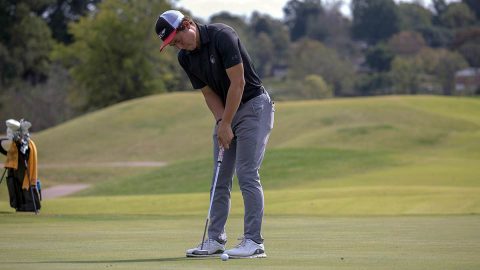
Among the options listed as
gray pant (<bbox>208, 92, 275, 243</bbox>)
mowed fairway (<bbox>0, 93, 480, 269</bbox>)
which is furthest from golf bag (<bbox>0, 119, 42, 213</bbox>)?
gray pant (<bbox>208, 92, 275, 243</bbox>)

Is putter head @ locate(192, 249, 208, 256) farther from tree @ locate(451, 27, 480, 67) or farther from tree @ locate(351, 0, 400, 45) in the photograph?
tree @ locate(351, 0, 400, 45)

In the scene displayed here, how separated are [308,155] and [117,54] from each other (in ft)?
148

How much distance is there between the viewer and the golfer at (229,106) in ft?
28.1

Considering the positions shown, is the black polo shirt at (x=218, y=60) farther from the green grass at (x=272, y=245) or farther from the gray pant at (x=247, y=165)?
the green grass at (x=272, y=245)

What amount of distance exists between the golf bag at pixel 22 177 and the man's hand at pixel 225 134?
378 inches

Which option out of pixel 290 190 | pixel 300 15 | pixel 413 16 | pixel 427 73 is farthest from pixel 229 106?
pixel 300 15

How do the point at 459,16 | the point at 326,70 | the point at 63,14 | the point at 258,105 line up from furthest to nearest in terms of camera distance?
1. the point at 459,16
2. the point at 326,70
3. the point at 63,14
4. the point at 258,105

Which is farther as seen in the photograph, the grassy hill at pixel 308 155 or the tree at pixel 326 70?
the tree at pixel 326 70

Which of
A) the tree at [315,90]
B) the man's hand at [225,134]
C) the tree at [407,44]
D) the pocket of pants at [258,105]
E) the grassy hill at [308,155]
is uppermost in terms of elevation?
the tree at [407,44]

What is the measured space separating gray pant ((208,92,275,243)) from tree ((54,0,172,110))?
67.0 m

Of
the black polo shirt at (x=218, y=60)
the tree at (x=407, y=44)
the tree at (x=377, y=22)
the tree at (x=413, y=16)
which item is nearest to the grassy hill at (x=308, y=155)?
the black polo shirt at (x=218, y=60)

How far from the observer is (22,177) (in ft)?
59.7

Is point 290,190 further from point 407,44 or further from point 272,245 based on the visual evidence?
point 407,44

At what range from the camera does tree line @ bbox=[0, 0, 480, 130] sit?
76.9 metres
